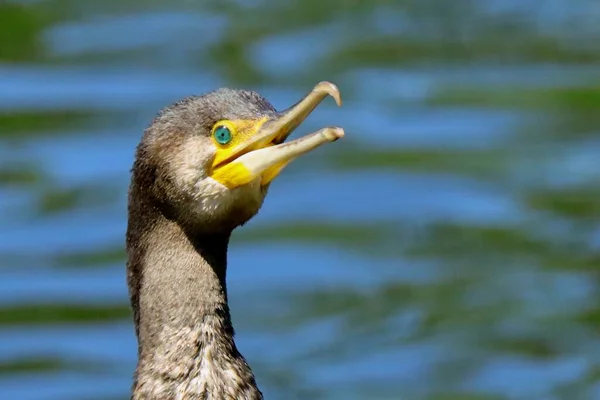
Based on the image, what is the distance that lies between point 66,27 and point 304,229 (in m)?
3.55

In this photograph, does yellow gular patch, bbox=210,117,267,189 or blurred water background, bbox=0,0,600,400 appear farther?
blurred water background, bbox=0,0,600,400

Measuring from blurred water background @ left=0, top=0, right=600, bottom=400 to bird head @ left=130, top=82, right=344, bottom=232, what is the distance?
3.95 meters

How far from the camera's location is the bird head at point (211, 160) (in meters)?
6.74

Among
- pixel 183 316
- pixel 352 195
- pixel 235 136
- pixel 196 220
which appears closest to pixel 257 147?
pixel 235 136

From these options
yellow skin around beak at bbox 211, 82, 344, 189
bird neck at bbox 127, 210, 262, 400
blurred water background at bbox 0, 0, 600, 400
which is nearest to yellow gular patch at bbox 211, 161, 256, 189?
yellow skin around beak at bbox 211, 82, 344, 189

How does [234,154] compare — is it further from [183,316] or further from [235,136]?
[183,316]

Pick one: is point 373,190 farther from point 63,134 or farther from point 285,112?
point 285,112

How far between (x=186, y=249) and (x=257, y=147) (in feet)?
1.42

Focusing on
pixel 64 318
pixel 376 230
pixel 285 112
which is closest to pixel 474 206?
pixel 376 230

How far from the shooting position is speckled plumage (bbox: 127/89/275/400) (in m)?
6.75

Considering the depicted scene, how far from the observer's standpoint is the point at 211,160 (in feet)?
22.3

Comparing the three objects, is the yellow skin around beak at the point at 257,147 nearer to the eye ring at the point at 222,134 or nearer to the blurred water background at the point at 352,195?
the eye ring at the point at 222,134

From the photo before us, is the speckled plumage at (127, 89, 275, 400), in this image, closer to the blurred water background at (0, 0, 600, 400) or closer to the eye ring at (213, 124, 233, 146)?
the eye ring at (213, 124, 233, 146)

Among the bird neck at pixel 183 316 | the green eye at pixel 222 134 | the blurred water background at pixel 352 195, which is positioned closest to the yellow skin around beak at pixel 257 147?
the green eye at pixel 222 134
